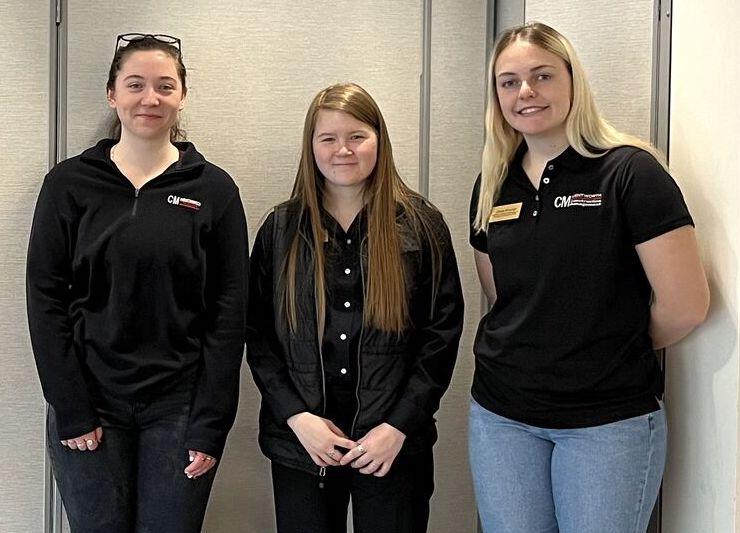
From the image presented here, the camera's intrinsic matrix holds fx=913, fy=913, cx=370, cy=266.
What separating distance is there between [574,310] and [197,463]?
978 mm

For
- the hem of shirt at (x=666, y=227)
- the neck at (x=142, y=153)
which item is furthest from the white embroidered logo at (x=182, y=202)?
the hem of shirt at (x=666, y=227)

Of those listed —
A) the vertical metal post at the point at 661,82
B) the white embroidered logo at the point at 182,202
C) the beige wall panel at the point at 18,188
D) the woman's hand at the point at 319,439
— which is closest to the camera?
the woman's hand at the point at 319,439

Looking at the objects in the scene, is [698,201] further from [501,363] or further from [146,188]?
[146,188]

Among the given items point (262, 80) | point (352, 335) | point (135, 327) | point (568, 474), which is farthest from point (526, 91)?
point (135, 327)

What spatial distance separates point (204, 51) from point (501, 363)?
52.4 inches

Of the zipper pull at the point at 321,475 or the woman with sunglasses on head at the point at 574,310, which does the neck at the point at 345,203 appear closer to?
the woman with sunglasses on head at the point at 574,310

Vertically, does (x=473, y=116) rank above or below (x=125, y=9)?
below

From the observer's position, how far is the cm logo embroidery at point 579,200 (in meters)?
2.00

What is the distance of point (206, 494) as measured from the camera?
7.58ft

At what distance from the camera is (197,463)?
2.23 m

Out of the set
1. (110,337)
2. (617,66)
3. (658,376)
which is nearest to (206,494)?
(110,337)

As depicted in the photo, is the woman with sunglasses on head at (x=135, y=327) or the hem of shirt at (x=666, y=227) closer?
the hem of shirt at (x=666, y=227)

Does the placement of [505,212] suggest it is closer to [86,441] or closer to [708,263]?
[708,263]

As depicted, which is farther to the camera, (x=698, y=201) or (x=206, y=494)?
(x=206, y=494)
